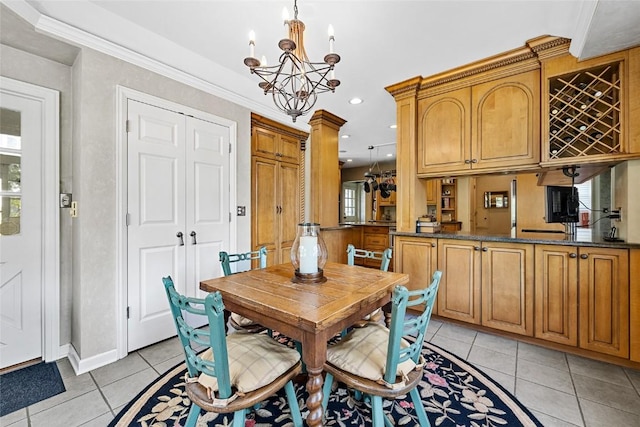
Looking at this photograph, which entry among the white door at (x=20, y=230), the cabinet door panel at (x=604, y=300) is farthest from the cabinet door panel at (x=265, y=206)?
the cabinet door panel at (x=604, y=300)

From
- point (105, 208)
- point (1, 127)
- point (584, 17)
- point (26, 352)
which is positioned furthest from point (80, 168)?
point (584, 17)

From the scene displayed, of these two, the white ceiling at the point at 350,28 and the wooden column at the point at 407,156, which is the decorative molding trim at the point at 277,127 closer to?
the white ceiling at the point at 350,28

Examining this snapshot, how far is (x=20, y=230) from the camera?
2.07m

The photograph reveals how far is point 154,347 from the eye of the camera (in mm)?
2373

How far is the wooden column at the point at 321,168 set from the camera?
4172 millimetres

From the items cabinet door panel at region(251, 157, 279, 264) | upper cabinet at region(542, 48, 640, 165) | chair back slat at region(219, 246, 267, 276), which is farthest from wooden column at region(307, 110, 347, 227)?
upper cabinet at region(542, 48, 640, 165)

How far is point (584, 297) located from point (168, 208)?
11.8 ft

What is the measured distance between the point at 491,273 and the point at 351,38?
249 centimetres

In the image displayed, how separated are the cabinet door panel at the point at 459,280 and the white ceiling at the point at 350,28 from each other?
184cm

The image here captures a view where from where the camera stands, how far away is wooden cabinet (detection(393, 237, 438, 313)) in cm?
293

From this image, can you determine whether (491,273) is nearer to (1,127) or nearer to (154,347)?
(154,347)

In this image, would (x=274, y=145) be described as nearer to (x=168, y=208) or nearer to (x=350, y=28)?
(x=168, y=208)

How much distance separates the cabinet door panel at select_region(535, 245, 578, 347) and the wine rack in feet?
2.83

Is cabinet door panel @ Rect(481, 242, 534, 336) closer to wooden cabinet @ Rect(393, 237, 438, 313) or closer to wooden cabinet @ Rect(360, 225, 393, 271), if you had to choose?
wooden cabinet @ Rect(393, 237, 438, 313)
